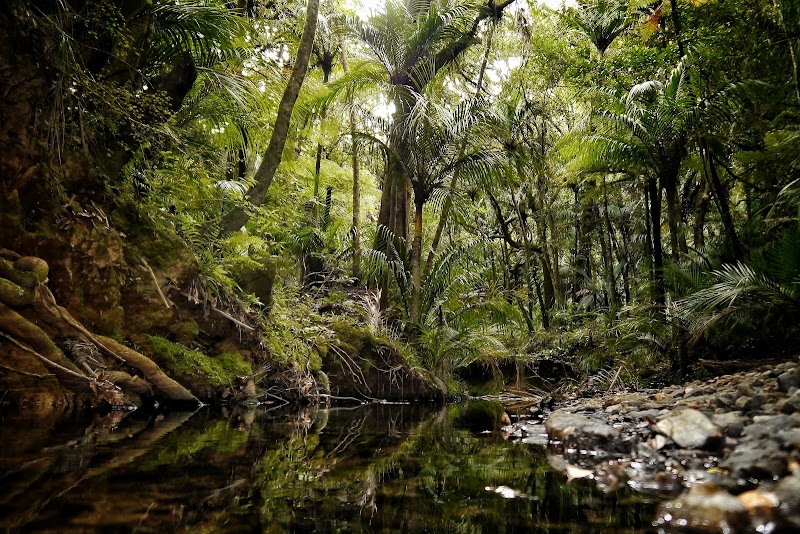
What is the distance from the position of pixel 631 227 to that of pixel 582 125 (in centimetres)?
930

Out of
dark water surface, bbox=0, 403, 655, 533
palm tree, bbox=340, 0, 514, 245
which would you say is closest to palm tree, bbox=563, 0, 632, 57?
palm tree, bbox=340, 0, 514, 245

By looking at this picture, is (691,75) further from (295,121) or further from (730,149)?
(295,121)

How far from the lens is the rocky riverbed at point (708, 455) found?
1615 mm

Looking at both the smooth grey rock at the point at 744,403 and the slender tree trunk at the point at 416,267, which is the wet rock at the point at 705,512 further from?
the slender tree trunk at the point at 416,267

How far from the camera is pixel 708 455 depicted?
255 centimetres

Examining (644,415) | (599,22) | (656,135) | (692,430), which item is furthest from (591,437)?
(599,22)

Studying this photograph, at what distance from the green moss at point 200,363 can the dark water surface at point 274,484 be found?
1.21 metres

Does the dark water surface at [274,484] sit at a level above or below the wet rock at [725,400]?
below

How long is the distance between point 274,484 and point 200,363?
3352 millimetres

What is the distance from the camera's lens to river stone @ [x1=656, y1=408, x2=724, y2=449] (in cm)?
264

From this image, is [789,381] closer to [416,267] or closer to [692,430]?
[692,430]

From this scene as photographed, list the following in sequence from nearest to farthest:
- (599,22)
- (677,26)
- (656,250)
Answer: (677,26) → (656,250) → (599,22)

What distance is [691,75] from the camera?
6.54m

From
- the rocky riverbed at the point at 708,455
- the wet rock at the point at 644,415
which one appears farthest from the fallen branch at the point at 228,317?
the wet rock at the point at 644,415
